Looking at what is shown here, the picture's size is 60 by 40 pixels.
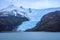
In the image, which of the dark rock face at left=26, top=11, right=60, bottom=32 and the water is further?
the dark rock face at left=26, top=11, right=60, bottom=32

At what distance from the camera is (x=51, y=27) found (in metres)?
5.59

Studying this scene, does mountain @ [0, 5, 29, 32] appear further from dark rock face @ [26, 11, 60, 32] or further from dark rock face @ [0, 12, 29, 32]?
dark rock face @ [26, 11, 60, 32]

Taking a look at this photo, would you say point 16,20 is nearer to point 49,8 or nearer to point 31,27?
point 31,27

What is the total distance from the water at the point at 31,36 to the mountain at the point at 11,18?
20 centimetres

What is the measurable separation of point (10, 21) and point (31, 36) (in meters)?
0.81

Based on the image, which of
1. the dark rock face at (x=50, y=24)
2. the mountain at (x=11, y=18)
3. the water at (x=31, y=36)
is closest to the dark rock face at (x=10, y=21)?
the mountain at (x=11, y=18)

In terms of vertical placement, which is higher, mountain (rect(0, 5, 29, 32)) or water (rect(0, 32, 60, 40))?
mountain (rect(0, 5, 29, 32))

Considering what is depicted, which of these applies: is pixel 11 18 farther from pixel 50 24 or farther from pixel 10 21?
pixel 50 24

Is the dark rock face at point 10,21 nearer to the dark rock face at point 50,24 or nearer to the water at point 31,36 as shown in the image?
the water at point 31,36

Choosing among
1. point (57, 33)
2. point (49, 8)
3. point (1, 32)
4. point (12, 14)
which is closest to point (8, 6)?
point (12, 14)

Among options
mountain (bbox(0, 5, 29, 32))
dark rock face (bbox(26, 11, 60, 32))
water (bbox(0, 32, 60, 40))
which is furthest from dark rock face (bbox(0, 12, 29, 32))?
dark rock face (bbox(26, 11, 60, 32))

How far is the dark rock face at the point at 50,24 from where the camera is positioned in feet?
18.3

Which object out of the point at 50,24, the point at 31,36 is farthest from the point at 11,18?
the point at 50,24

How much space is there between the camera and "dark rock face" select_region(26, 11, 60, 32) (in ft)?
18.3
